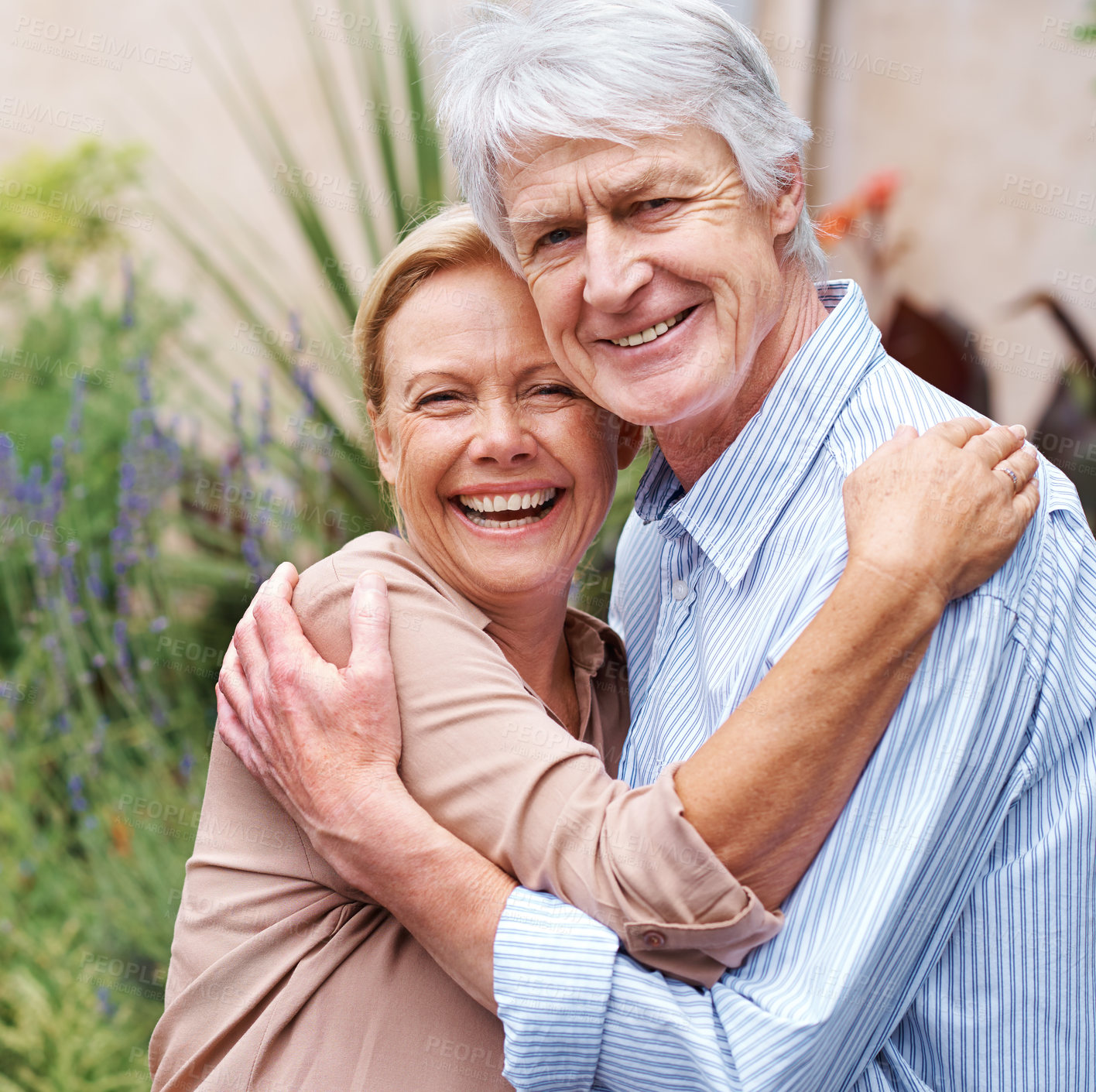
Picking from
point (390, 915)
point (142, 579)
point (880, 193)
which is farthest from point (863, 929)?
point (880, 193)

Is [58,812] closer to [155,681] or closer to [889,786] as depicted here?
[155,681]

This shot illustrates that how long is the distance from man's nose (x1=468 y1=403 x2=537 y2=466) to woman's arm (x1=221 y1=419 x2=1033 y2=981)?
352mm

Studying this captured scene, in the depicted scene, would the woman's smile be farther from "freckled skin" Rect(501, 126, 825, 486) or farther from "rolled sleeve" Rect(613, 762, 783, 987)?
"rolled sleeve" Rect(613, 762, 783, 987)

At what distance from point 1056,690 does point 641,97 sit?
3.10 feet

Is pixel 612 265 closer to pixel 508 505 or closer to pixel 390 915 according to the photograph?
pixel 508 505

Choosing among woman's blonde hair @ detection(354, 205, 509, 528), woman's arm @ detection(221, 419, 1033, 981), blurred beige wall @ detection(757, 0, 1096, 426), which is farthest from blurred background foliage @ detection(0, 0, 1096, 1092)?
woman's arm @ detection(221, 419, 1033, 981)

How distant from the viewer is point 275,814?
1689mm

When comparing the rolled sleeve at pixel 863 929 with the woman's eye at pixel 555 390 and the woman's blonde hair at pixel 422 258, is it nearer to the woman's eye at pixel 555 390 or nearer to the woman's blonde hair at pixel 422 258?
the woman's eye at pixel 555 390

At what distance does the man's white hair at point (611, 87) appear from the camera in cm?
156

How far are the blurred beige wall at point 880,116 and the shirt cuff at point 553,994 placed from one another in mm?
2917

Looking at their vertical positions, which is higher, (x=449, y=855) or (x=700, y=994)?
(x=449, y=855)

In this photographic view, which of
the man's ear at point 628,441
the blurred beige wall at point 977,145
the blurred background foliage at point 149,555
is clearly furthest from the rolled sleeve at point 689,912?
the blurred beige wall at point 977,145

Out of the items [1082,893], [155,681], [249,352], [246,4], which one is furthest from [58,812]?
[246,4]

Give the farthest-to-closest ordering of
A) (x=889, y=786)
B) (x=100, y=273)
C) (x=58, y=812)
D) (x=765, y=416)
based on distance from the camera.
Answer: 1. (x=100, y=273)
2. (x=58, y=812)
3. (x=765, y=416)
4. (x=889, y=786)
